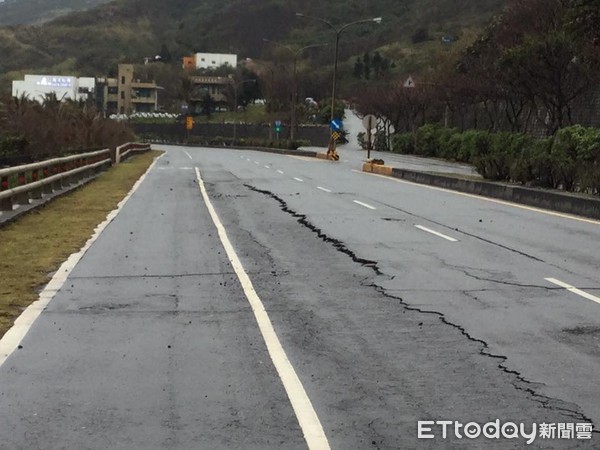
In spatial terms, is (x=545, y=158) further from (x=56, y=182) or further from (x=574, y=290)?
(x=574, y=290)

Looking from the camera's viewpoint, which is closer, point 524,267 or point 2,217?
point 524,267

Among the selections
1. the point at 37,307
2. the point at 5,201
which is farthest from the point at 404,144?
the point at 37,307

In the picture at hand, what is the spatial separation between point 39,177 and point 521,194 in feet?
43.0

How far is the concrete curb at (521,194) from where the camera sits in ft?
73.3

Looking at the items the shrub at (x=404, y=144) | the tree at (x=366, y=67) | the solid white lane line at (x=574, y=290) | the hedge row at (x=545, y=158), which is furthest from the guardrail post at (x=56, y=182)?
the tree at (x=366, y=67)

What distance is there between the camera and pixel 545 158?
2912 cm

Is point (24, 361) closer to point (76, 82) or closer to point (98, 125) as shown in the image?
point (98, 125)

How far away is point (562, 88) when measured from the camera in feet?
177

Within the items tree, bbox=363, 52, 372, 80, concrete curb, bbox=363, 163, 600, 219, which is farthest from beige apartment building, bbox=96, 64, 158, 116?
concrete curb, bbox=363, 163, 600, 219

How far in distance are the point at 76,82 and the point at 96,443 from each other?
187039 millimetres

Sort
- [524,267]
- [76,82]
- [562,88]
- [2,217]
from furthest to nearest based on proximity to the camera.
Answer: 1. [76,82]
2. [562,88]
3. [2,217]
4. [524,267]

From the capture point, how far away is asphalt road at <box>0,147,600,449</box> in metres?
5.79

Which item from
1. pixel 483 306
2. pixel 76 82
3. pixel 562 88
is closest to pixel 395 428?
pixel 483 306

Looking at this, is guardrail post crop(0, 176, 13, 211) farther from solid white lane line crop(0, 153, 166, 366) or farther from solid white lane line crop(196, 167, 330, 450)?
solid white lane line crop(196, 167, 330, 450)
